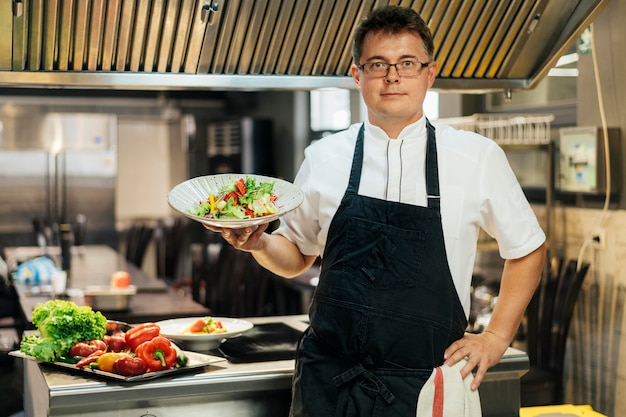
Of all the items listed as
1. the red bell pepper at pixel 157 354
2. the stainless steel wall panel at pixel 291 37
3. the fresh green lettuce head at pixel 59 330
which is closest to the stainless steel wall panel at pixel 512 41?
the stainless steel wall panel at pixel 291 37

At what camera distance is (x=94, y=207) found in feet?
32.2

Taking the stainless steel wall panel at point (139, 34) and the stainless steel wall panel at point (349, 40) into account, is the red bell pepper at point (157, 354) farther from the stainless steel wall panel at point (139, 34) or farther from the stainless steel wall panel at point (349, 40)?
the stainless steel wall panel at point (349, 40)

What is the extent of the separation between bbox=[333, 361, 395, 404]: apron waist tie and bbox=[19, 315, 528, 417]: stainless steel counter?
35 centimetres

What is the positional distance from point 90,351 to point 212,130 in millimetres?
8145

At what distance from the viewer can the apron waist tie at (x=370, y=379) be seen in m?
2.21

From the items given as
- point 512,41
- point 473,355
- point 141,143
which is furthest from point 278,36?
point 141,143

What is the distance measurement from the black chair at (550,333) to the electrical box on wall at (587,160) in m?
0.38

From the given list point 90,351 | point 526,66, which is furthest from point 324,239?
point 526,66

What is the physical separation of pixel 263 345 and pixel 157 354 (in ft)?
1.61

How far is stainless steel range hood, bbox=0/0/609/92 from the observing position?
2561mm

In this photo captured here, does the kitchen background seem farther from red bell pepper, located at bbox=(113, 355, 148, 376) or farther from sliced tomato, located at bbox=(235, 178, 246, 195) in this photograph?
red bell pepper, located at bbox=(113, 355, 148, 376)

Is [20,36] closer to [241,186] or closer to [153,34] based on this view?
[153,34]

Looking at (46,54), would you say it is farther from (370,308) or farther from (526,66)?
(526,66)

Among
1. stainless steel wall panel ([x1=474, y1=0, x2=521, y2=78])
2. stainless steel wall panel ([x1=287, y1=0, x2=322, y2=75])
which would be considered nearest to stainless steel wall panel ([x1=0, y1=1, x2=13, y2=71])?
stainless steel wall panel ([x1=287, y1=0, x2=322, y2=75])
